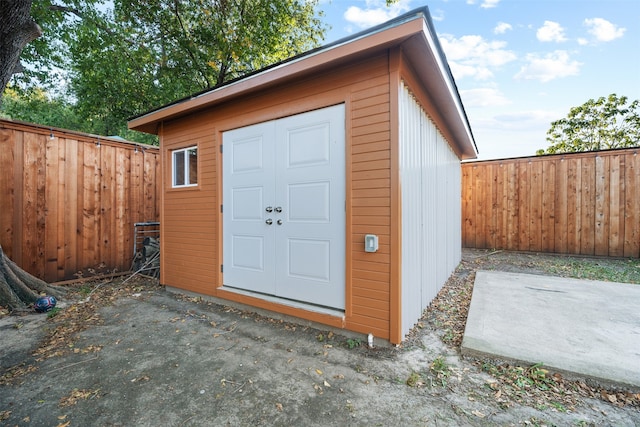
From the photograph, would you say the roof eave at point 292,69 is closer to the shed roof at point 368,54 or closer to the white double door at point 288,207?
the shed roof at point 368,54

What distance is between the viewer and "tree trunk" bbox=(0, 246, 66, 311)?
11.1 ft

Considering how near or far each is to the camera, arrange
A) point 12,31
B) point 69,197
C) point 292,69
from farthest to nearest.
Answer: point 69,197
point 12,31
point 292,69

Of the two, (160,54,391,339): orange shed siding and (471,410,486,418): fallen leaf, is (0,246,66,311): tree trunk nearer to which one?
(160,54,391,339): orange shed siding

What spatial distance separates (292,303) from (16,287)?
3.65 meters

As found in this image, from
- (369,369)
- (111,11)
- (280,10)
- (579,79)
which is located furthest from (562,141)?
(111,11)

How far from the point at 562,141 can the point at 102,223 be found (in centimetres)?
1689

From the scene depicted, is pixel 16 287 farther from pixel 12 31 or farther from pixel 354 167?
pixel 354 167

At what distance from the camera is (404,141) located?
2.53 meters

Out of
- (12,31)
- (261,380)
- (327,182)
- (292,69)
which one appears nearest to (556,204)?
(327,182)

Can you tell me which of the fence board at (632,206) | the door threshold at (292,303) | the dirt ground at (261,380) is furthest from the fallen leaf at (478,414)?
the fence board at (632,206)

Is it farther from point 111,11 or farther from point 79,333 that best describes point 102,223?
point 111,11

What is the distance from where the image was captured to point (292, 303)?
3018 mm

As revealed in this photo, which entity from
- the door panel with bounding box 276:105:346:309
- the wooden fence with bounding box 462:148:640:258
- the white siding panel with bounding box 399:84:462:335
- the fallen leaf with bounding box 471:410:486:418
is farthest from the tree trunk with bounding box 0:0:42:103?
the wooden fence with bounding box 462:148:640:258

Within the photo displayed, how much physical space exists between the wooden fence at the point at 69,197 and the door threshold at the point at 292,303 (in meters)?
2.99
